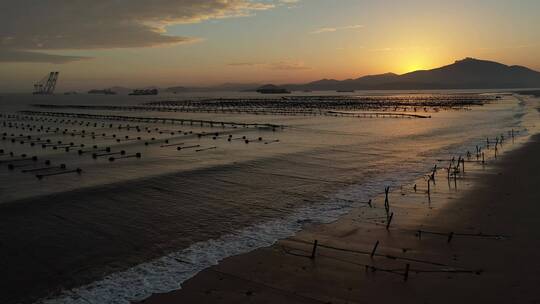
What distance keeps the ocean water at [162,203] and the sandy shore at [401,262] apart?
0.86 meters

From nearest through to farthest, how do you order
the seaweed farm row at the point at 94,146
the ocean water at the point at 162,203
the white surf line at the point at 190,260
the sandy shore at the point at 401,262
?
the sandy shore at the point at 401,262 < the white surf line at the point at 190,260 < the ocean water at the point at 162,203 < the seaweed farm row at the point at 94,146

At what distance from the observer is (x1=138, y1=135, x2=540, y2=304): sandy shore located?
7.98m

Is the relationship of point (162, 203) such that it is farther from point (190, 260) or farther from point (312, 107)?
point (312, 107)

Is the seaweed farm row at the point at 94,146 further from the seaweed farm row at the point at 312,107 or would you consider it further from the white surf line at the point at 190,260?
the seaweed farm row at the point at 312,107

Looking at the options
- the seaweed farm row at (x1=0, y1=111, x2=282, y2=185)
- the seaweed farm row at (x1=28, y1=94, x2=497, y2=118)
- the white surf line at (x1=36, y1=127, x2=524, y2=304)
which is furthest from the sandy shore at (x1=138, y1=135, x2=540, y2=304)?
the seaweed farm row at (x1=28, y1=94, x2=497, y2=118)

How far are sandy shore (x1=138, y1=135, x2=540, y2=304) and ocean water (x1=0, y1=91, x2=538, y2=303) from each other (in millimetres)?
860

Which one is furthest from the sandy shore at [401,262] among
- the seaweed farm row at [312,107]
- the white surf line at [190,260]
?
the seaweed farm row at [312,107]

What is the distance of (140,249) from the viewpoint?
10.7 m

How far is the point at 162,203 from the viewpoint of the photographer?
1515 centimetres

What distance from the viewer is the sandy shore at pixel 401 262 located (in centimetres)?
798

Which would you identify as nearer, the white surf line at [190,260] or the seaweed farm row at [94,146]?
the white surf line at [190,260]

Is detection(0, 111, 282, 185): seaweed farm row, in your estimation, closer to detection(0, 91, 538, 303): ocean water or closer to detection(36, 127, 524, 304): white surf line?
detection(0, 91, 538, 303): ocean water

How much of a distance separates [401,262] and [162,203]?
8732mm

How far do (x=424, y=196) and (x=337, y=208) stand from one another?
11.2ft
